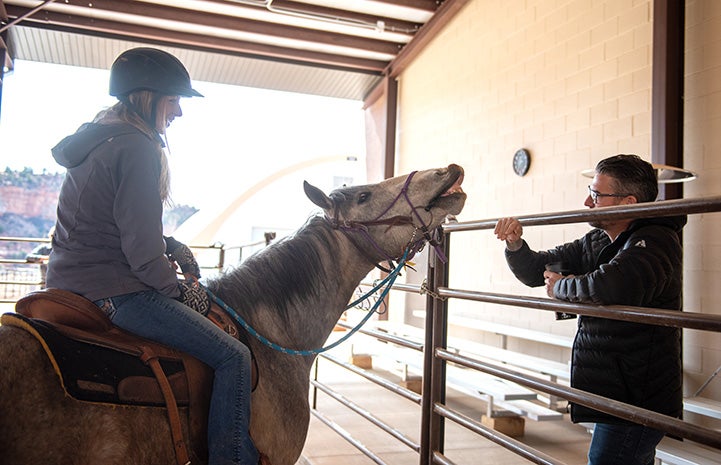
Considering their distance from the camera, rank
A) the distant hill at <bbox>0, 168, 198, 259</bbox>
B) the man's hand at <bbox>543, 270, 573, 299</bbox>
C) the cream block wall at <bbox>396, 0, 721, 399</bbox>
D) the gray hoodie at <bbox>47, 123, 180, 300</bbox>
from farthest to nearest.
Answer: the distant hill at <bbox>0, 168, 198, 259</bbox>, the cream block wall at <bbox>396, 0, 721, 399</bbox>, the man's hand at <bbox>543, 270, 573, 299</bbox>, the gray hoodie at <bbox>47, 123, 180, 300</bbox>

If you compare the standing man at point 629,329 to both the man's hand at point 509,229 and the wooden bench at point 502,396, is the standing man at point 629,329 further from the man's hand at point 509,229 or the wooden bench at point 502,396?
the wooden bench at point 502,396

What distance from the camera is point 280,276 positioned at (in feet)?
6.34

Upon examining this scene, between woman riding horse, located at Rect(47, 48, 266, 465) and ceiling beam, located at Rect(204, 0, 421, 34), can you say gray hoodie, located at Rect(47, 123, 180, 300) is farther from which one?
ceiling beam, located at Rect(204, 0, 421, 34)

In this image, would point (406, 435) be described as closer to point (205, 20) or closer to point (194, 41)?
point (205, 20)

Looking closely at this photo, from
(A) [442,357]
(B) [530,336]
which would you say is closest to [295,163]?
(B) [530,336]

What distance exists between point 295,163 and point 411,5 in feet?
28.6

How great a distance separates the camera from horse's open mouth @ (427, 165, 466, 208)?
203 centimetres

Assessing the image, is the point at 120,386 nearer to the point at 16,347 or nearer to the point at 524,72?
the point at 16,347

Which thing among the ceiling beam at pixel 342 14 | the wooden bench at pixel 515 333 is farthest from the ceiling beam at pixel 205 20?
the wooden bench at pixel 515 333

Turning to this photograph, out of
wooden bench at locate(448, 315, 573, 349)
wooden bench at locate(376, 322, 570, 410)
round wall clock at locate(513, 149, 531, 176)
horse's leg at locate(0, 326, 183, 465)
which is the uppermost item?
round wall clock at locate(513, 149, 531, 176)

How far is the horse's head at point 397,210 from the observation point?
2059 millimetres

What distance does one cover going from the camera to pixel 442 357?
2381 millimetres

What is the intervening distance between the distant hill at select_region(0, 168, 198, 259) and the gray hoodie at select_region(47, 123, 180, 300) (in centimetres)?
1399

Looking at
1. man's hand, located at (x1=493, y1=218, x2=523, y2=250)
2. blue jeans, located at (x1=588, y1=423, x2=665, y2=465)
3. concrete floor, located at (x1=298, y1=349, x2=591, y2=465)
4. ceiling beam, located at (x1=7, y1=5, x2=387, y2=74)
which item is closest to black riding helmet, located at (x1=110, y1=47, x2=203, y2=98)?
man's hand, located at (x1=493, y1=218, x2=523, y2=250)
